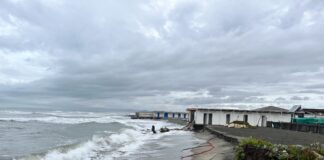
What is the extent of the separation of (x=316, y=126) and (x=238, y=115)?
1748 centimetres

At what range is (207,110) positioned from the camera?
4928 cm

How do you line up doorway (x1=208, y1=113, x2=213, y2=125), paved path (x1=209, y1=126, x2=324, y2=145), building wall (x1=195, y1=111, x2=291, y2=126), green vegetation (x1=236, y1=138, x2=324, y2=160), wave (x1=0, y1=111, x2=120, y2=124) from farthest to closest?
wave (x1=0, y1=111, x2=120, y2=124)
doorway (x1=208, y1=113, x2=213, y2=125)
building wall (x1=195, y1=111, x2=291, y2=126)
paved path (x1=209, y1=126, x2=324, y2=145)
green vegetation (x1=236, y1=138, x2=324, y2=160)

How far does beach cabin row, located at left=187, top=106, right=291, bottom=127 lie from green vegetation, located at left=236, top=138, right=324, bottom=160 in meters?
36.1

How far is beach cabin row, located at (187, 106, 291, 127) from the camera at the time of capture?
4797cm

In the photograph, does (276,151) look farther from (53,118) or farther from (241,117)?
(53,118)

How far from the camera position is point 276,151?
10.3 meters

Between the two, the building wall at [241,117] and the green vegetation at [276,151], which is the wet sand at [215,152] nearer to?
the green vegetation at [276,151]

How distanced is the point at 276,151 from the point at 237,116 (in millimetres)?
38645

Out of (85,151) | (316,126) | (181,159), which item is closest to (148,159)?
(181,159)

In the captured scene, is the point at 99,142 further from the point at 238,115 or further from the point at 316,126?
the point at 238,115

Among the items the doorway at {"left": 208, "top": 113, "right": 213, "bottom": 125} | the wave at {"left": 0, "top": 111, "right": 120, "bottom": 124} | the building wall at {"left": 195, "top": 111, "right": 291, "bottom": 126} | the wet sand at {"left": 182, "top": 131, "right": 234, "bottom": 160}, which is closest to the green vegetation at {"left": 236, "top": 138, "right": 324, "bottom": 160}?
the wet sand at {"left": 182, "top": 131, "right": 234, "bottom": 160}

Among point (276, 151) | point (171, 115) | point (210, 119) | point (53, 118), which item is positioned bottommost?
point (53, 118)

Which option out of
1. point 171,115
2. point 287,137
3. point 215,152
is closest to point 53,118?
point 171,115

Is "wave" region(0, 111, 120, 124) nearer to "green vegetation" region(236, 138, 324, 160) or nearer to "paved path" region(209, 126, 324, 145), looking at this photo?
"paved path" region(209, 126, 324, 145)
